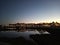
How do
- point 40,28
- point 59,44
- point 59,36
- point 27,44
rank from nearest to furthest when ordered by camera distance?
point 59,44
point 27,44
point 59,36
point 40,28

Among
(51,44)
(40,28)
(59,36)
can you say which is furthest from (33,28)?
(51,44)

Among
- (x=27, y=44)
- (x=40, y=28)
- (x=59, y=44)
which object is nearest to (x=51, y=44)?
(x=59, y=44)

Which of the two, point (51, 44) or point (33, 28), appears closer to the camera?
point (51, 44)

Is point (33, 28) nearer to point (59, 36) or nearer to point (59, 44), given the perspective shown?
point (59, 36)

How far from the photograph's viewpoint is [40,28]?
4609cm

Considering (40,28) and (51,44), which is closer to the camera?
(51,44)

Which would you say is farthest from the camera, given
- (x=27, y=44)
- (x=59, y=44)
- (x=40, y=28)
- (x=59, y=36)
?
(x=40, y=28)

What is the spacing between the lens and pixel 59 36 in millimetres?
22594

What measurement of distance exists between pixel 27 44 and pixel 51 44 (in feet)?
10.9

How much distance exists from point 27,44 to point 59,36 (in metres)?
5.43

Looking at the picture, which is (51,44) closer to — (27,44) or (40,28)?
(27,44)

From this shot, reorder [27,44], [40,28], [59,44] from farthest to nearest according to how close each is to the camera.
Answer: [40,28] → [27,44] → [59,44]

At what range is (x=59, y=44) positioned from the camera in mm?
18109

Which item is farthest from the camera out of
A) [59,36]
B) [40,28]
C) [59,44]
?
[40,28]
